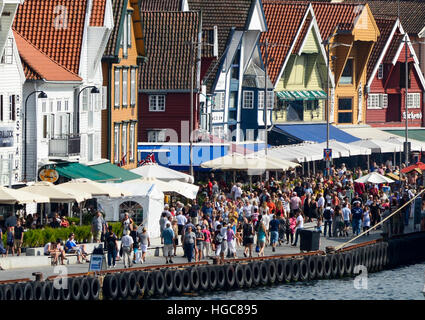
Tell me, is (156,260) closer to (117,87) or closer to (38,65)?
(38,65)

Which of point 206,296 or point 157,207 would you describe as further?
point 157,207

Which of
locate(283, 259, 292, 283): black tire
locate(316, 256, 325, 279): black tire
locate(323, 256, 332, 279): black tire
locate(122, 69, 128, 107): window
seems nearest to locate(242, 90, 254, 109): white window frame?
locate(122, 69, 128, 107): window

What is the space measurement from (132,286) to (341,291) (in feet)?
33.8

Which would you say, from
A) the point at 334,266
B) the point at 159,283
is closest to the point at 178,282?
the point at 159,283

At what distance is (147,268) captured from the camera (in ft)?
211

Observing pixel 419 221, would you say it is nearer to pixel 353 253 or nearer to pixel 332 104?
pixel 353 253

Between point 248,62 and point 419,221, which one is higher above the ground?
point 248,62

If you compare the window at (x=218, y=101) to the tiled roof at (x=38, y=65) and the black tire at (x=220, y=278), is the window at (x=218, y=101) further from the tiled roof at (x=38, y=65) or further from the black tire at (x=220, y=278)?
the black tire at (x=220, y=278)

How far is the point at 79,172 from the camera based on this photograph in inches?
3155

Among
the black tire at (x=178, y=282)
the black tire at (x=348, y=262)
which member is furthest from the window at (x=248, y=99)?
the black tire at (x=178, y=282)
